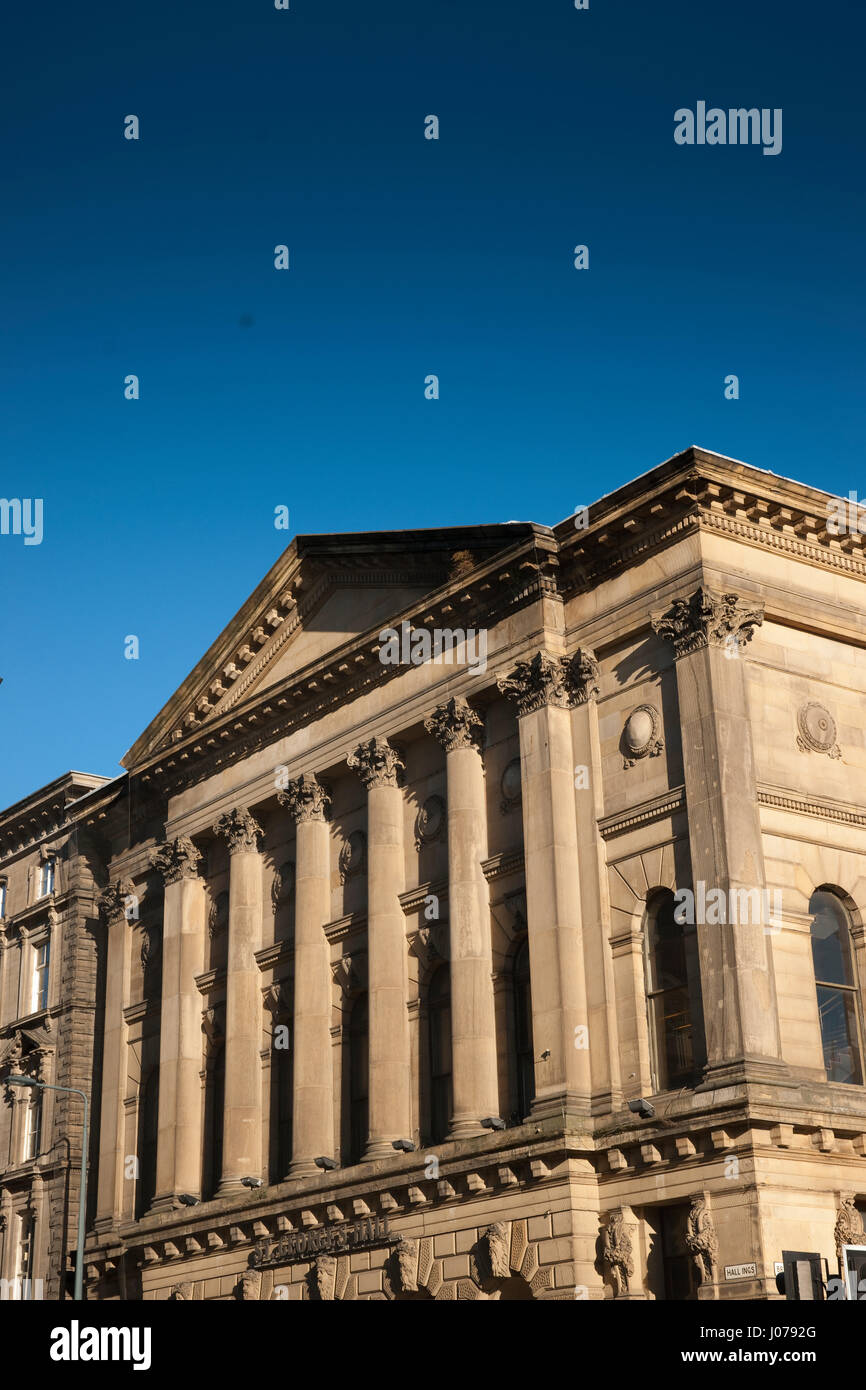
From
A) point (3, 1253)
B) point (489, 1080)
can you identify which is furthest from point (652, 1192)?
point (3, 1253)

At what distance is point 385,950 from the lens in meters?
36.5

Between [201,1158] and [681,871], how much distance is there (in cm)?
1681

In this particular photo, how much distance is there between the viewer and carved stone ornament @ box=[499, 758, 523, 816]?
114 feet

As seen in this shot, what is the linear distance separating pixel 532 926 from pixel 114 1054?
1780 centimetres

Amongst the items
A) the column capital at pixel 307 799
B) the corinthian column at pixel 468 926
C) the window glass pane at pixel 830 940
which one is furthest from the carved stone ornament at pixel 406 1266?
the column capital at pixel 307 799

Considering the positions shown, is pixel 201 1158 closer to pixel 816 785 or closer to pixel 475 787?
pixel 475 787

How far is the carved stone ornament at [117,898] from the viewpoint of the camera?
154 feet

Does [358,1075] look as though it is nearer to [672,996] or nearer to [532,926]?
[532,926]

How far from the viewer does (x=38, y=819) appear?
2119 inches

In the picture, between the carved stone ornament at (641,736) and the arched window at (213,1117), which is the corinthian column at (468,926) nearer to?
the carved stone ornament at (641,736)

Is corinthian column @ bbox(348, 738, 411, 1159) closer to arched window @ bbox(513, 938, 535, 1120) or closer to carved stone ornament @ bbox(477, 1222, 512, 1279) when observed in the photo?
arched window @ bbox(513, 938, 535, 1120)
